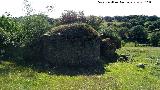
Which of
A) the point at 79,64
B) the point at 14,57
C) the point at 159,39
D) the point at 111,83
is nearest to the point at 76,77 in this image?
the point at 111,83

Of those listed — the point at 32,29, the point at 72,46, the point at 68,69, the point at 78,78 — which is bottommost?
the point at 68,69

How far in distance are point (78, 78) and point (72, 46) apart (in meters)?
6.79

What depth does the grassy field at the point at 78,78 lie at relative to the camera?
77.1 ft

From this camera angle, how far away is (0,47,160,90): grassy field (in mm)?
23500

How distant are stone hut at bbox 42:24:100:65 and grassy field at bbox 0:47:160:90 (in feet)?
4.49

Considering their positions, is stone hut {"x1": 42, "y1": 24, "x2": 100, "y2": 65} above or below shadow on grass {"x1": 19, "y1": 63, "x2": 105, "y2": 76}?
above

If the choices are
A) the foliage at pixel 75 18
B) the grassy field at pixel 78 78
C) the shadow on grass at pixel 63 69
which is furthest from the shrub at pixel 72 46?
the foliage at pixel 75 18

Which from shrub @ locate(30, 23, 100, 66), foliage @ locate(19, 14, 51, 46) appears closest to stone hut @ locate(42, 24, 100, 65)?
shrub @ locate(30, 23, 100, 66)

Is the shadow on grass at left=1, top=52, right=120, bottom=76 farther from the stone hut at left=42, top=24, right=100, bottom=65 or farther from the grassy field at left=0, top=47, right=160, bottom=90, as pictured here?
the stone hut at left=42, top=24, right=100, bottom=65

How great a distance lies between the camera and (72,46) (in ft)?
109

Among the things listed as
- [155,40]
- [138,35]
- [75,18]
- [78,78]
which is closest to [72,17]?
[75,18]

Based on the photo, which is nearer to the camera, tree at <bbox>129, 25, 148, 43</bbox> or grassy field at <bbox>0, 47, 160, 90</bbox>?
grassy field at <bbox>0, 47, 160, 90</bbox>

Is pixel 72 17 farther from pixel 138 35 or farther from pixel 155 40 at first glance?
pixel 138 35

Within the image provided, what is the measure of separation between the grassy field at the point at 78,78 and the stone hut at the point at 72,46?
4.49ft
